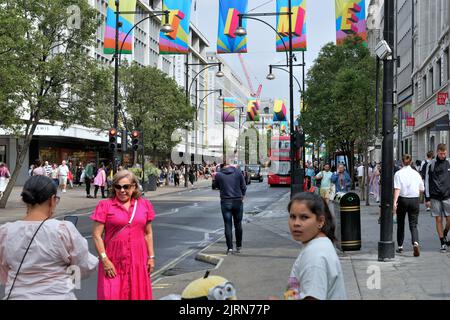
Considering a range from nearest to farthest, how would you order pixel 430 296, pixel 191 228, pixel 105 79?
pixel 430 296, pixel 191 228, pixel 105 79

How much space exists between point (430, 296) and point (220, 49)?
29553mm

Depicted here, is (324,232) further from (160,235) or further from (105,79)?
(105,79)

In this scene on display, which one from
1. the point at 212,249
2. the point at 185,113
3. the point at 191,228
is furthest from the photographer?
the point at 185,113

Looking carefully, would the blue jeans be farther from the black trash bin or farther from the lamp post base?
the lamp post base

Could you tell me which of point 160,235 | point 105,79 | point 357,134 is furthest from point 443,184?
point 357,134

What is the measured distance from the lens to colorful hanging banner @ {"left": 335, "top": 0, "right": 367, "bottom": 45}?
37.2m

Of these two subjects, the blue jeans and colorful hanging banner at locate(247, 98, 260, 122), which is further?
→ colorful hanging banner at locate(247, 98, 260, 122)

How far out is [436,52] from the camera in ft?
121

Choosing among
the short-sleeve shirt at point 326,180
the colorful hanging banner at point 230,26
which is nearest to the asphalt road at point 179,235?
the short-sleeve shirt at point 326,180

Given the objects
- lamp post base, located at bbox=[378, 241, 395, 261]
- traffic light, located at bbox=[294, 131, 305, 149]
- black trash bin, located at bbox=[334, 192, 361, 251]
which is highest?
traffic light, located at bbox=[294, 131, 305, 149]

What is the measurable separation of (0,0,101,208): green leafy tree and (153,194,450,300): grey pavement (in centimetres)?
1205

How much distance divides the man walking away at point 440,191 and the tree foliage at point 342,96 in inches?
685

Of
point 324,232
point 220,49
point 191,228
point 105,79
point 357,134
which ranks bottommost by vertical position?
point 191,228

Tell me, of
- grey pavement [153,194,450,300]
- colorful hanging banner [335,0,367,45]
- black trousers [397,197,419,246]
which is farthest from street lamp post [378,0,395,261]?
colorful hanging banner [335,0,367,45]
